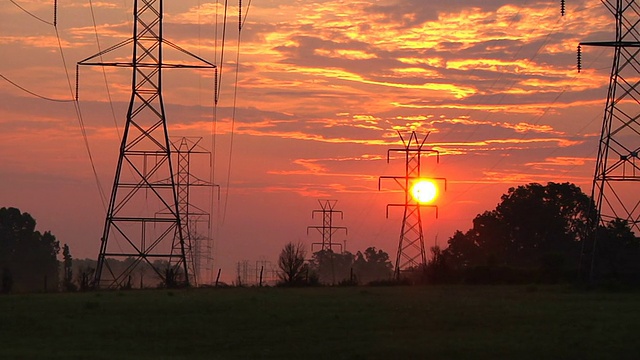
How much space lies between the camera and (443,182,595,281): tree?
4884 inches

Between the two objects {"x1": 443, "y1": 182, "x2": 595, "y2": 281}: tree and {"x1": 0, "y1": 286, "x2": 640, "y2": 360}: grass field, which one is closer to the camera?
{"x1": 0, "y1": 286, "x2": 640, "y2": 360}: grass field

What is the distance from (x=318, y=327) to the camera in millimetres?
35469

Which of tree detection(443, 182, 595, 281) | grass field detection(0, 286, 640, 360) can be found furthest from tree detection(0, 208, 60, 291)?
grass field detection(0, 286, 640, 360)

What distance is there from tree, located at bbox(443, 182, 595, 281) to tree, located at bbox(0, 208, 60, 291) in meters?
60.8

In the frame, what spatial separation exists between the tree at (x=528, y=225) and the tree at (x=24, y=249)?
60849 mm

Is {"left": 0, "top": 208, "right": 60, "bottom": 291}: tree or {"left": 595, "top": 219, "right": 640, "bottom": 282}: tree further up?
{"left": 0, "top": 208, "right": 60, "bottom": 291}: tree

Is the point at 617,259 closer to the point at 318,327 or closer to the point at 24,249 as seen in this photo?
the point at 318,327

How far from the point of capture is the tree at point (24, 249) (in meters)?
152

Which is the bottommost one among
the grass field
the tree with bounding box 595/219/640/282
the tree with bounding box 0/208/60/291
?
the grass field

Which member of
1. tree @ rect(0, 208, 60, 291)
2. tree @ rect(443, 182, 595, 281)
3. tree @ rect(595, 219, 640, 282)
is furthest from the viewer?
tree @ rect(0, 208, 60, 291)

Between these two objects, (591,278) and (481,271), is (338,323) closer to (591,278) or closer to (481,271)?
(591,278)

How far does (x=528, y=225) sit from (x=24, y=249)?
7465 cm

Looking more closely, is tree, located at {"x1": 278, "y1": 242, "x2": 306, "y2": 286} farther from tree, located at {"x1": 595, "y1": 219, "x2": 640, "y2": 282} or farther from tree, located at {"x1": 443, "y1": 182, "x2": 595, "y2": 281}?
tree, located at {"x1": 443, "y1": 182, "x2": 595, "y2": 281}

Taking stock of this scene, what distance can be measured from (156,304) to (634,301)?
21.4 m
